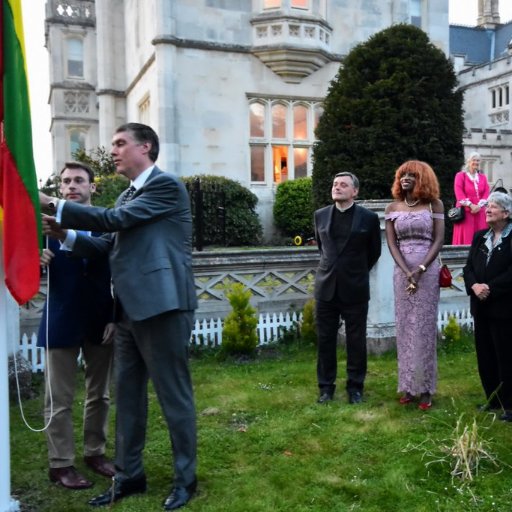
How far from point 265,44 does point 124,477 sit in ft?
45.2

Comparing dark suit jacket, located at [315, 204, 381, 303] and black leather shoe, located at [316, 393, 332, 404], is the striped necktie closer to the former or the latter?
dark suit jacket, located at [315, 204, 381, 303]

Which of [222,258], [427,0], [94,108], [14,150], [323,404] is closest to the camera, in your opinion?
[14,150]

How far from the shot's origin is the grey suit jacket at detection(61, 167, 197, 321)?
338 centimetres

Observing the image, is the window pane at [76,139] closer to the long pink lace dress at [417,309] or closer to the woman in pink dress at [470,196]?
the woman in pink dress at [470,196]

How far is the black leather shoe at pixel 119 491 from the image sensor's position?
3617 mm

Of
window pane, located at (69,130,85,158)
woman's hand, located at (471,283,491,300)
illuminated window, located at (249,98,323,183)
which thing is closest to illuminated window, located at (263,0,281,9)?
illuminated window, located at (249,98,323,183)

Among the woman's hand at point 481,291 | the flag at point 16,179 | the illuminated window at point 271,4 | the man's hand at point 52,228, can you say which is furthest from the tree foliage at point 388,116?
the illuminated window at point 271,4

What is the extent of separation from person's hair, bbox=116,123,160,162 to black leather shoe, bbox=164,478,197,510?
2072mm

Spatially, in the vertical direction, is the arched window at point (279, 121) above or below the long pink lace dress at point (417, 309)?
above

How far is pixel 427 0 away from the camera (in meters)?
17.9

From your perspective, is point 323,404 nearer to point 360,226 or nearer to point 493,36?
point 360,226

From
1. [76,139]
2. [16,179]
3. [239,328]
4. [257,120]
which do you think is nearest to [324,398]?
[239,328]

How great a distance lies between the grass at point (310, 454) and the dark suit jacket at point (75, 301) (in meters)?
1.01

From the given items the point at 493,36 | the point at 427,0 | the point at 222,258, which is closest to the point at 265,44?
the point at 427,0
